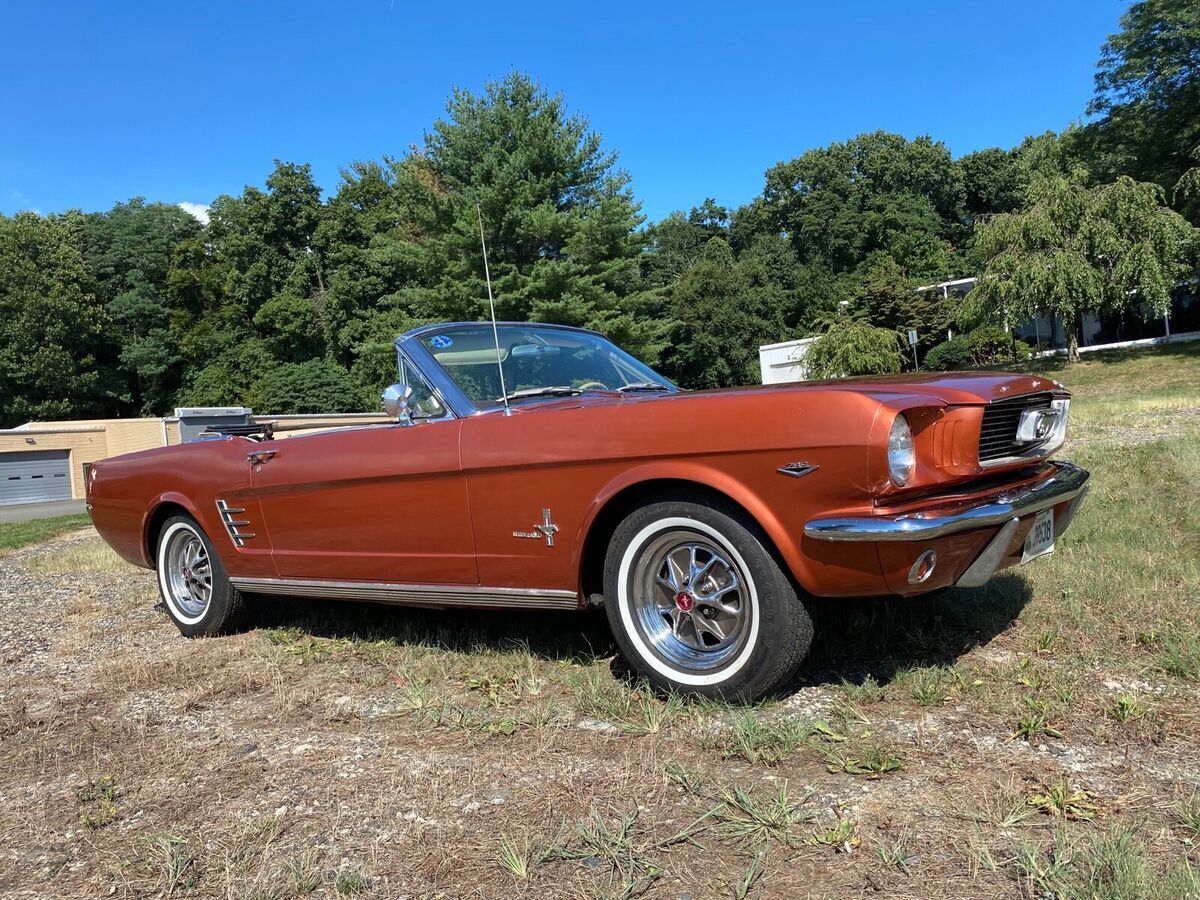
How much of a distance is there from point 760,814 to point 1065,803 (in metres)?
0.76

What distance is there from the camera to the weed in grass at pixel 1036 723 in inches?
96.4

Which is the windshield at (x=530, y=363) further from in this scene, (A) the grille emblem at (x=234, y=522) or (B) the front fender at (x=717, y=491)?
(A) the grille emblem at (x=234, y=522)

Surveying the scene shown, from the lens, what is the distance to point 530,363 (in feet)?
12.8

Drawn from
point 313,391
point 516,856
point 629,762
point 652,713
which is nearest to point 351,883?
point 516,856

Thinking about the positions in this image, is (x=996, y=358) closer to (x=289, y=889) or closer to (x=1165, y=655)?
(x=1165, y=655)

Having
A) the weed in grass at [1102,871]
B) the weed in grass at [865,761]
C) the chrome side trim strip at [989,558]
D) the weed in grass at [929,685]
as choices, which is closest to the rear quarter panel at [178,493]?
the weed in grass at [865,761]

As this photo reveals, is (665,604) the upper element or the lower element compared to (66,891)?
upper

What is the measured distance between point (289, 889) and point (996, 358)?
3697cm

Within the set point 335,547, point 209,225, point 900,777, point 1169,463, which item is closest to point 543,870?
point 900,777

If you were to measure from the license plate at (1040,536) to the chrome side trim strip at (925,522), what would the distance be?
0.12 m

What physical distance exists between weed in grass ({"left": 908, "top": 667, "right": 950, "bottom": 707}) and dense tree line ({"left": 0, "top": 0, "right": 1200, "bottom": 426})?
22.3 m

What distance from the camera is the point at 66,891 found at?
6.73 feet

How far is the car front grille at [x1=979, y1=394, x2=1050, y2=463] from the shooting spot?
2818 millimetres

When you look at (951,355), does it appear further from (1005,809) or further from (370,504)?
(1005,809)
